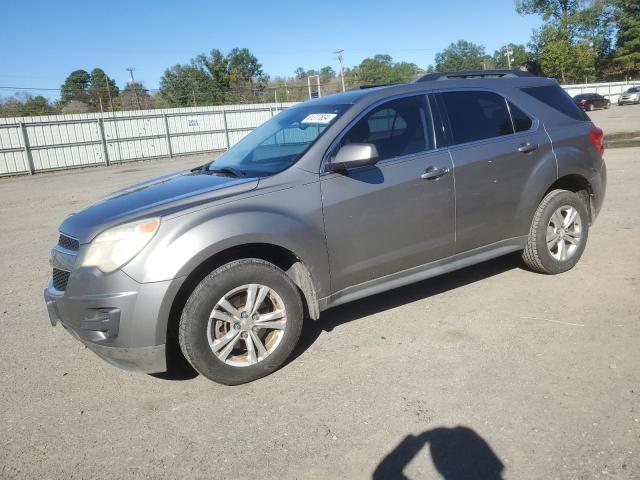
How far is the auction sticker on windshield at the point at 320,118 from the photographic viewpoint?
12.9 ft

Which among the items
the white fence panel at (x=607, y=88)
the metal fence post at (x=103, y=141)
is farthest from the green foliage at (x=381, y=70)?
the metal fence post at (x=103, y=141)

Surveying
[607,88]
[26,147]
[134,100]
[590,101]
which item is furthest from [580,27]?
[26,147]

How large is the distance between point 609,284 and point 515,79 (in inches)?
78.0

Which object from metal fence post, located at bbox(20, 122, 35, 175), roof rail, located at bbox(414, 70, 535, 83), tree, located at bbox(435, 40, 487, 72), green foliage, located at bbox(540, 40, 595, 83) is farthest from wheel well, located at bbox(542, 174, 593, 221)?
tree, located at bbox(435, 40, 487, 72)

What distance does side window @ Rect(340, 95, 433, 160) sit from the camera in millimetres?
3904

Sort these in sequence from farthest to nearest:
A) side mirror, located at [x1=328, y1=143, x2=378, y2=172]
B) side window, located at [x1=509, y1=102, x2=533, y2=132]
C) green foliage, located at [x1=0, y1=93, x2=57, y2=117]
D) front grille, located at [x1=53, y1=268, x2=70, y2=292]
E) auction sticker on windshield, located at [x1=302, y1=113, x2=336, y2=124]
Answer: green foliage, located at [x1=0, y1=93, x2=57, y2=117]
side window, located at [x1=509, y1=102, x2=533, y2=132]
auction sticker on windshield, located at [x1=302, y1=113, x2=336, y2=124]
side mirror, located at [x1=328, y1=143, x2=378, y2=172]
front grille, located at [x1=53, y1=268, x2=70, y2=292]

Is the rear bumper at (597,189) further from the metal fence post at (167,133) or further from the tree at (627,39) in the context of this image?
the tree at (627,39)

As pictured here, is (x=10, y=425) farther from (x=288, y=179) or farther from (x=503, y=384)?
(x=503, y=384)

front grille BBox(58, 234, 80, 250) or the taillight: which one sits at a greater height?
the taillight

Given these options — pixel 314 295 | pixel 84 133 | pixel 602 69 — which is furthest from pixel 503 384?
pixel 602 69

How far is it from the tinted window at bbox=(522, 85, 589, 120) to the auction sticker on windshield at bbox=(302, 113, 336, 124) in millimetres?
1966

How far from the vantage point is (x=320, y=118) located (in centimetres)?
404

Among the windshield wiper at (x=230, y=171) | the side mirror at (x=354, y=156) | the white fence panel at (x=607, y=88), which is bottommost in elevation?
the windshield wiper at (x=230, y=171)

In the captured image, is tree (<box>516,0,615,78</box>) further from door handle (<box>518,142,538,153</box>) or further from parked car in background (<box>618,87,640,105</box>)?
door handle (<box>518,142,538,153</box>)
